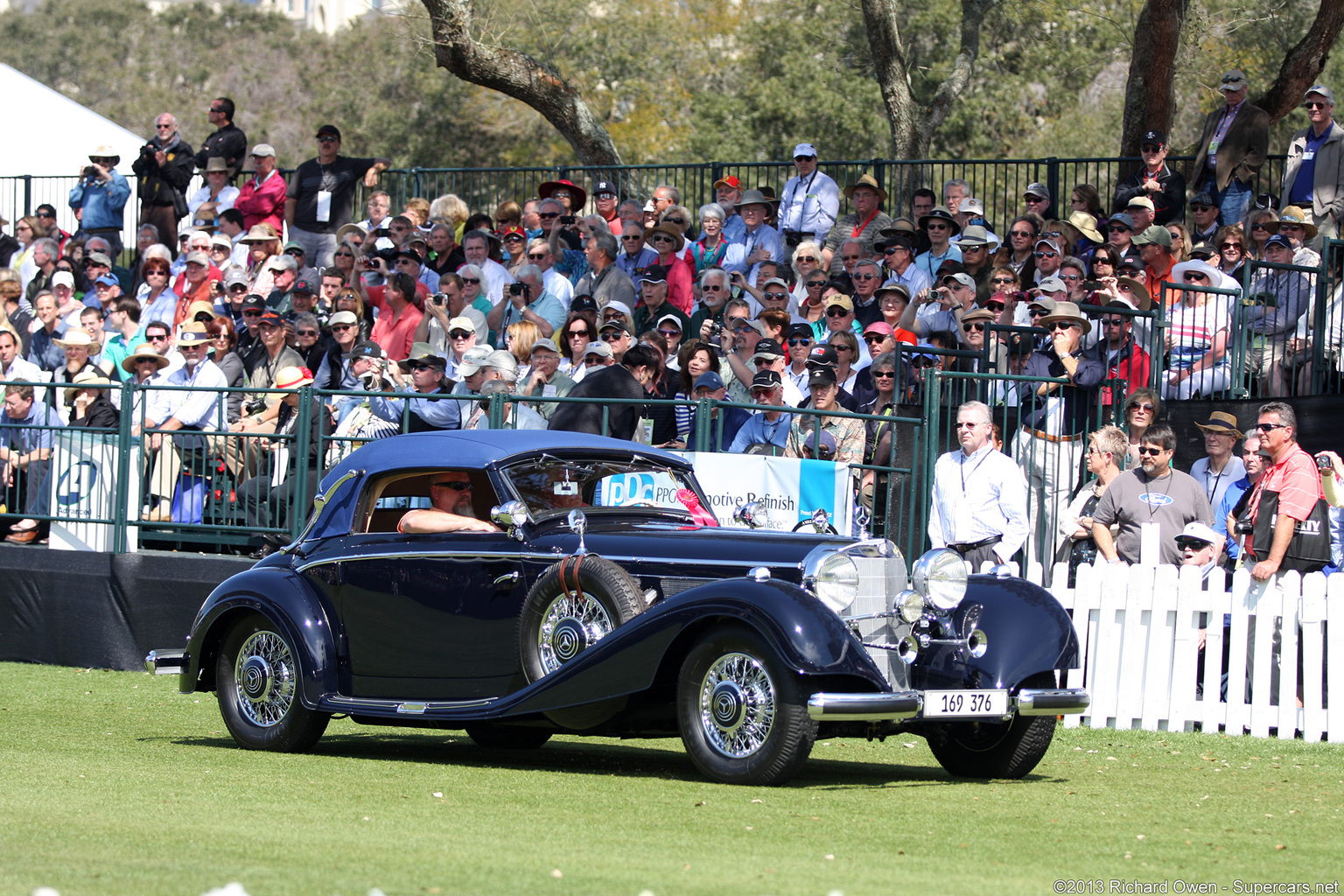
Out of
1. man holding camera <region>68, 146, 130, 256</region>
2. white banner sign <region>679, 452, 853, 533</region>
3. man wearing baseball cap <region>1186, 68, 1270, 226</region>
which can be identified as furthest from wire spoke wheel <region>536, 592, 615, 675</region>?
man holding camera <region>68, 146, 130, 256</region>

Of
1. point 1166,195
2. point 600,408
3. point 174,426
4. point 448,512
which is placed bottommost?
point 448,512

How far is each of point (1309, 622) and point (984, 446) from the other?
2.28m

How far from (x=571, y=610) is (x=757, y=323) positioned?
662 cm

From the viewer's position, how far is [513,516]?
8.27 m

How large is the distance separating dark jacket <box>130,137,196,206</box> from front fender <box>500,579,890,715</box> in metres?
15.2

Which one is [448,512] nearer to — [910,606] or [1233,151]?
[910,606]

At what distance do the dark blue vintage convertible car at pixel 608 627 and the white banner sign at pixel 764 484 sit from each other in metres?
1.88

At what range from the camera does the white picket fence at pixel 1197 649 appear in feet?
32.5

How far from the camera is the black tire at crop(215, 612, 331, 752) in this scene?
901cm

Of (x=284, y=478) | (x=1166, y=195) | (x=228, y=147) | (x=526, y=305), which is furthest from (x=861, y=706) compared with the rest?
(x=228, y=147)

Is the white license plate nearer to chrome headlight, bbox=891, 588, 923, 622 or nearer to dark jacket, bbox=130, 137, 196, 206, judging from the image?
chrome headlight, bbox=891, 588, 923, 622

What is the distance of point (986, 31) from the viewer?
4984 centimetres

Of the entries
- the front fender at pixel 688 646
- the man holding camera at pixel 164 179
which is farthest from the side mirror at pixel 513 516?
the man holding camera at pixel 164 179

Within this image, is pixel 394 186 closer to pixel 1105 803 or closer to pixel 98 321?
pixel 98 321
